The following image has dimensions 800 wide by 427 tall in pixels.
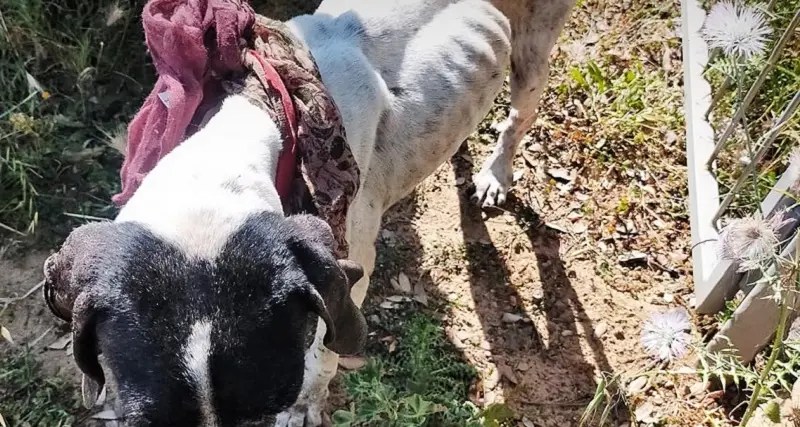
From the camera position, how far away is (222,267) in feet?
6.60

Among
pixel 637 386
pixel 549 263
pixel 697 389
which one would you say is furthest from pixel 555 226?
pixel 697 389

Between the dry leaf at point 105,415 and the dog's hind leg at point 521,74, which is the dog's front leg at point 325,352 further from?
the dog's hind leg at point 521,74

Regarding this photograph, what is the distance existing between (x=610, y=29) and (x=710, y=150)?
1.20 meters

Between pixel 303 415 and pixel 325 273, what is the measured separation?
63.3 inches

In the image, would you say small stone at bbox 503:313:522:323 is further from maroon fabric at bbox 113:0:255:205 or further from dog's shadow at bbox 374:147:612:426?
maroon fabric at bbox 113:0:255:205

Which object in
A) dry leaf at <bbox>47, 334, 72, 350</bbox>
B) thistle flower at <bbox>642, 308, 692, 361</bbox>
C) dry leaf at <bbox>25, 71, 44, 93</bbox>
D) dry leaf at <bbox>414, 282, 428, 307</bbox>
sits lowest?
dry leaf at <bbox>47, 334, 72, 350</bbox>

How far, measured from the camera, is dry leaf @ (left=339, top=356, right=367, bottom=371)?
12.4 ft

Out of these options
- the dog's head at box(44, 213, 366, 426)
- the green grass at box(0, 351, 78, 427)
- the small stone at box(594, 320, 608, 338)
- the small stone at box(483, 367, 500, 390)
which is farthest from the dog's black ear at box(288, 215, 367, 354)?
the small stone at box(594, 320, 608, 338)

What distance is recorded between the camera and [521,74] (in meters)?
3.95

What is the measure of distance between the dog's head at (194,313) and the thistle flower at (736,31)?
162 cm

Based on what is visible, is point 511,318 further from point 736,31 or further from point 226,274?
point 226,274

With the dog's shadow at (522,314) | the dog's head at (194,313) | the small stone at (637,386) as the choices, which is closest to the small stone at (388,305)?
the dog's shadow at (522,314)

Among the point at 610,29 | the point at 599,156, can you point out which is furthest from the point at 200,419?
Result: the point at 610,29

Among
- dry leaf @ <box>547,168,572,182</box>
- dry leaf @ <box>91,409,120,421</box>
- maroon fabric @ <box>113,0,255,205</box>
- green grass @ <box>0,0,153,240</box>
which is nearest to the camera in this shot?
maroon fabric @ <box>113,0,255,205</box>
